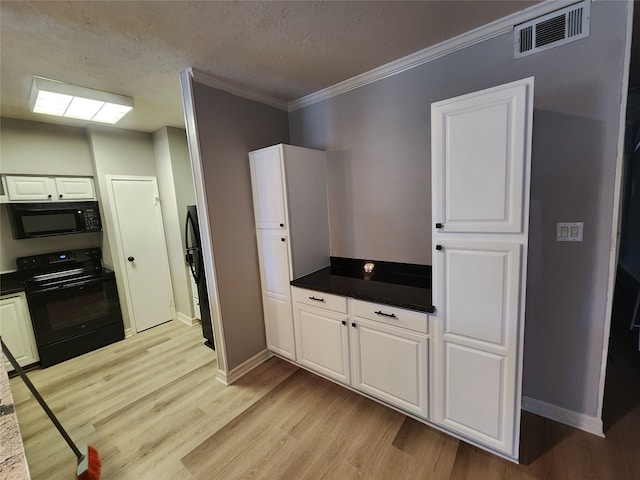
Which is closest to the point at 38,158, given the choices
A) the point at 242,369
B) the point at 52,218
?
the point at 52,218

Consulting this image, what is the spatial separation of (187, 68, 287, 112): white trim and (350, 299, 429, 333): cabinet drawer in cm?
198

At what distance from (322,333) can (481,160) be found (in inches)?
62.7

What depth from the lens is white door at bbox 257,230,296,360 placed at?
2.37 metres

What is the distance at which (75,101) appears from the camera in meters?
2.23

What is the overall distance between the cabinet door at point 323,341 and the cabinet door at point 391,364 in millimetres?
96

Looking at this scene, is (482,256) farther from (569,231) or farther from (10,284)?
(10,284)

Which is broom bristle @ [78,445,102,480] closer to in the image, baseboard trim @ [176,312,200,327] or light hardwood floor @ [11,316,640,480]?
light hardwood floor @ [11,316,640,480]

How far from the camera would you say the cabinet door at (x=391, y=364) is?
1.71 m

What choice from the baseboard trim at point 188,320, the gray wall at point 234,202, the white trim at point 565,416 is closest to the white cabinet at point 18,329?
the baseboard trim at point 188,320

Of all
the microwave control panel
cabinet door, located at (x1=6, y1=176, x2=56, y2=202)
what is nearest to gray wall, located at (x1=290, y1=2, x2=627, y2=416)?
the microwave control panel

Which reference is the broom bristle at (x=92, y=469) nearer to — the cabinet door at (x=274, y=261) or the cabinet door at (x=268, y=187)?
the cabinet door at (x=274, y=261)

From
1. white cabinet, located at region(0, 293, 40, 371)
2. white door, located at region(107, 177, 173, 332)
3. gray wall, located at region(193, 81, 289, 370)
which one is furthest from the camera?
white door, located at region(107, 177, 173, 332)

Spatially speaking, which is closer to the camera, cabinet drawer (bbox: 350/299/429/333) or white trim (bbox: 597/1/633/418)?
white trim (bbox: 597/1/633/418)

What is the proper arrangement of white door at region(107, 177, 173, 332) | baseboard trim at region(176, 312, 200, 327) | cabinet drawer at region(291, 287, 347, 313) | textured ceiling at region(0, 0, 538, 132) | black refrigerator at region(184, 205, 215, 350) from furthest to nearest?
baseboard trim at region(176, 312, 200, 327), white door at region(107, 177, 173, 332), black refrigerator at region(184, 205, 215, 350), cabinet drawer at region(291, 287, 347, 313), textured ceiling at region(0, 0, 538, 132)
